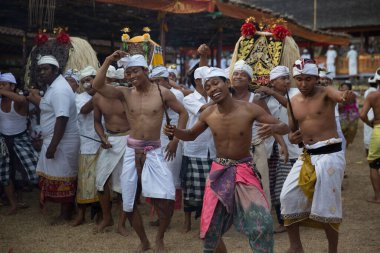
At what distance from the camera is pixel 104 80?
4.78 meters

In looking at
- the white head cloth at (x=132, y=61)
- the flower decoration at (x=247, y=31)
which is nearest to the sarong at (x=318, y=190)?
the white head cloth at (x=132, y=61)

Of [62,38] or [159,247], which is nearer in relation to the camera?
[159,247]

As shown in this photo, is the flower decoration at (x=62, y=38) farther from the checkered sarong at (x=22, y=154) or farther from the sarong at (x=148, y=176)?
the sarong at (x=148, y=176)

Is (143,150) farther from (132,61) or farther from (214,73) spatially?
(214,73)

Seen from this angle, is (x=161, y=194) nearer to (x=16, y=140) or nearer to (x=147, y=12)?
(x=16, y=140)

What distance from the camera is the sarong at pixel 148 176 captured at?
15.7ft

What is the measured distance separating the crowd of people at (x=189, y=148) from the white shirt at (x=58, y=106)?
0.01 meters

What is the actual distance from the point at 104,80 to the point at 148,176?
94 cm

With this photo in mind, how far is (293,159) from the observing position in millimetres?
5844

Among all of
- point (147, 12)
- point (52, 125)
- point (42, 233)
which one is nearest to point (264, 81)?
point (52, 125)

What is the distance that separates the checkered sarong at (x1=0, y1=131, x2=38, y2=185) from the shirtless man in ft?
10.5

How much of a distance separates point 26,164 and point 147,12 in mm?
3603

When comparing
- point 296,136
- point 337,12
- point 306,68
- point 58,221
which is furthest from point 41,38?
point 337,12

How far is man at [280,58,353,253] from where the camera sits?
4.43 meters
